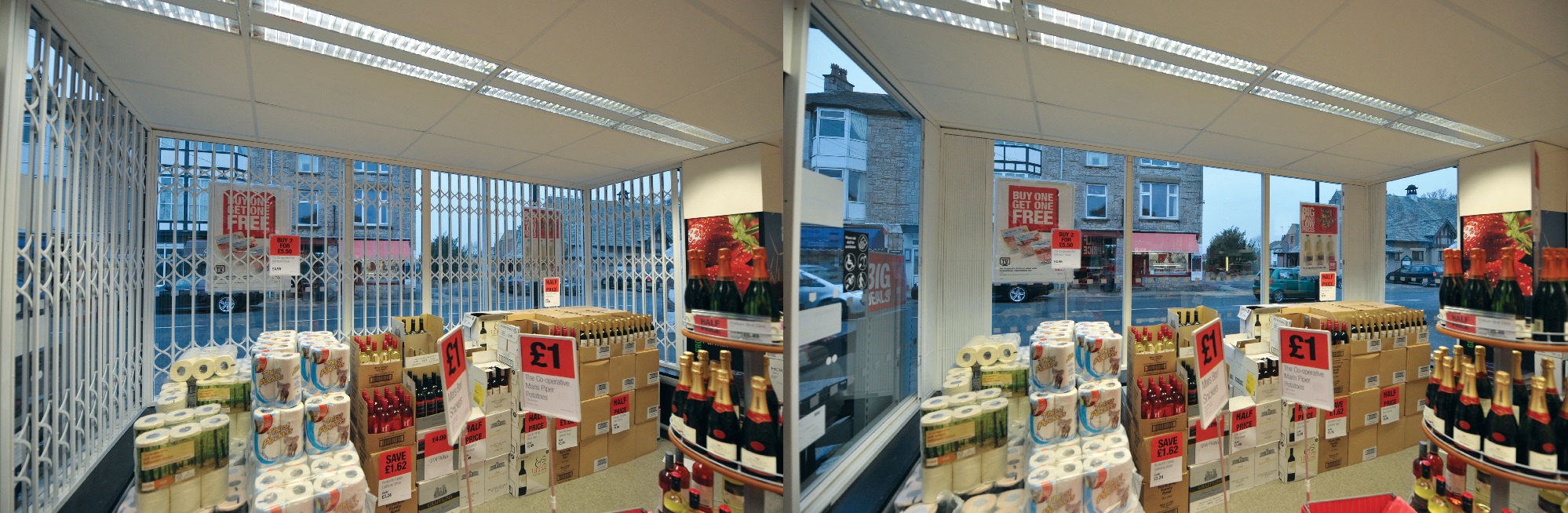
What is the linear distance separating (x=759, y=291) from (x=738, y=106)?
101 centimetres

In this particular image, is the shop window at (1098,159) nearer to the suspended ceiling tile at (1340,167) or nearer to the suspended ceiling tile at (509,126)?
the suspended ceiling tile at (1340,167)

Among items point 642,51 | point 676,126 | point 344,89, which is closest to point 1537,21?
point 642,51

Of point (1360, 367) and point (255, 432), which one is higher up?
point (1360, 367)

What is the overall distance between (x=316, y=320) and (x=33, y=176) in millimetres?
1334

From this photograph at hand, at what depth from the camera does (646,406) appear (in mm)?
2457

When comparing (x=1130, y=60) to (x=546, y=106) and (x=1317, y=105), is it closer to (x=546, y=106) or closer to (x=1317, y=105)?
(x=1317, y=105)

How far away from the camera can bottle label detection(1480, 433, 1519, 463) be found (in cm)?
106

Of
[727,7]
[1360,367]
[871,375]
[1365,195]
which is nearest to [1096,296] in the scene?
[1365,195]

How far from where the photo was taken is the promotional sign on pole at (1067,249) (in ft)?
4.60

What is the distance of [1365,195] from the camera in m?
1.23

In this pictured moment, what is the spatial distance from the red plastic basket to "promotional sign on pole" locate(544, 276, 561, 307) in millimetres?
3322

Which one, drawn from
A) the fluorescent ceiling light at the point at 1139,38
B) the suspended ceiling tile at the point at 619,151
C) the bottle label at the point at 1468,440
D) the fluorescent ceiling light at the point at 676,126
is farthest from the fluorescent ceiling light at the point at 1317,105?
the suspended ceiling tile at the point at 619,151

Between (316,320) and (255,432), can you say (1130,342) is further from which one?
(316,320)

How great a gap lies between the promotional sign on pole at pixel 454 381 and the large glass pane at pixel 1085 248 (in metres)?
1.67
